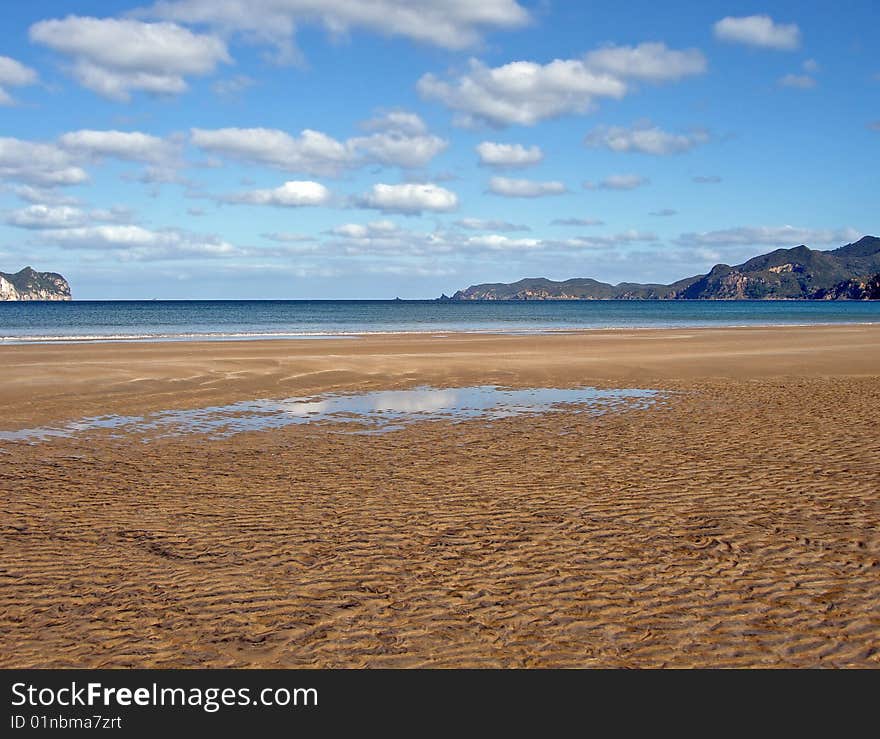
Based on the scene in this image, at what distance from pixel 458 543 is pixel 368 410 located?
9908 millimetres

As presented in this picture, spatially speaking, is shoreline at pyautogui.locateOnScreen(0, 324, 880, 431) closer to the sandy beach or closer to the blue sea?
the sandy beach

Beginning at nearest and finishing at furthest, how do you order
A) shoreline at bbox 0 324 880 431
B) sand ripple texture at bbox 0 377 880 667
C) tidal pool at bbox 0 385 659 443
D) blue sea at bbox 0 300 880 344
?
sand ripple texture at bbox 0 377 880 667
tidal pool at bbox 0 385 659 443
shoreline at bbox 0 324 880 431
blue sea at bbox 0 300 880 344

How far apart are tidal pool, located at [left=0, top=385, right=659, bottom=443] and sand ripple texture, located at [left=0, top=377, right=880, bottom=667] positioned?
167 cm

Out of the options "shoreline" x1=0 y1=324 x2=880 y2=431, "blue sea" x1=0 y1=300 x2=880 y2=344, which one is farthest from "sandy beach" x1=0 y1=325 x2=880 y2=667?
"blue sea" x1=0 y1=300 x2=880 y2=344

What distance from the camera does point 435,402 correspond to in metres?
19.1

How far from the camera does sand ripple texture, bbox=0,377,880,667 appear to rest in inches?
231

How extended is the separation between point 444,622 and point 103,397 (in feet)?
53.8

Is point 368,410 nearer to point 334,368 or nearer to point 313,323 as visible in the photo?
point 334,368

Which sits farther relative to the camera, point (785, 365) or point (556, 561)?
point (785, 365)

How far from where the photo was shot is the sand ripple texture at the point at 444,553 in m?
5.87

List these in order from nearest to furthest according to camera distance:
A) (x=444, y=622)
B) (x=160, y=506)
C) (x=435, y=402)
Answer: (x=444, y=622) < (x=160, y=506) < (x=435, y=402)

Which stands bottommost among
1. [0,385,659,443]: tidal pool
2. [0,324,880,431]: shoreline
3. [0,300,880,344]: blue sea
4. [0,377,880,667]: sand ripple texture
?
[0,377,880,667]: sand ripple texture

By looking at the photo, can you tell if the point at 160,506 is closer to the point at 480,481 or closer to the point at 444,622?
the point at 480,481
